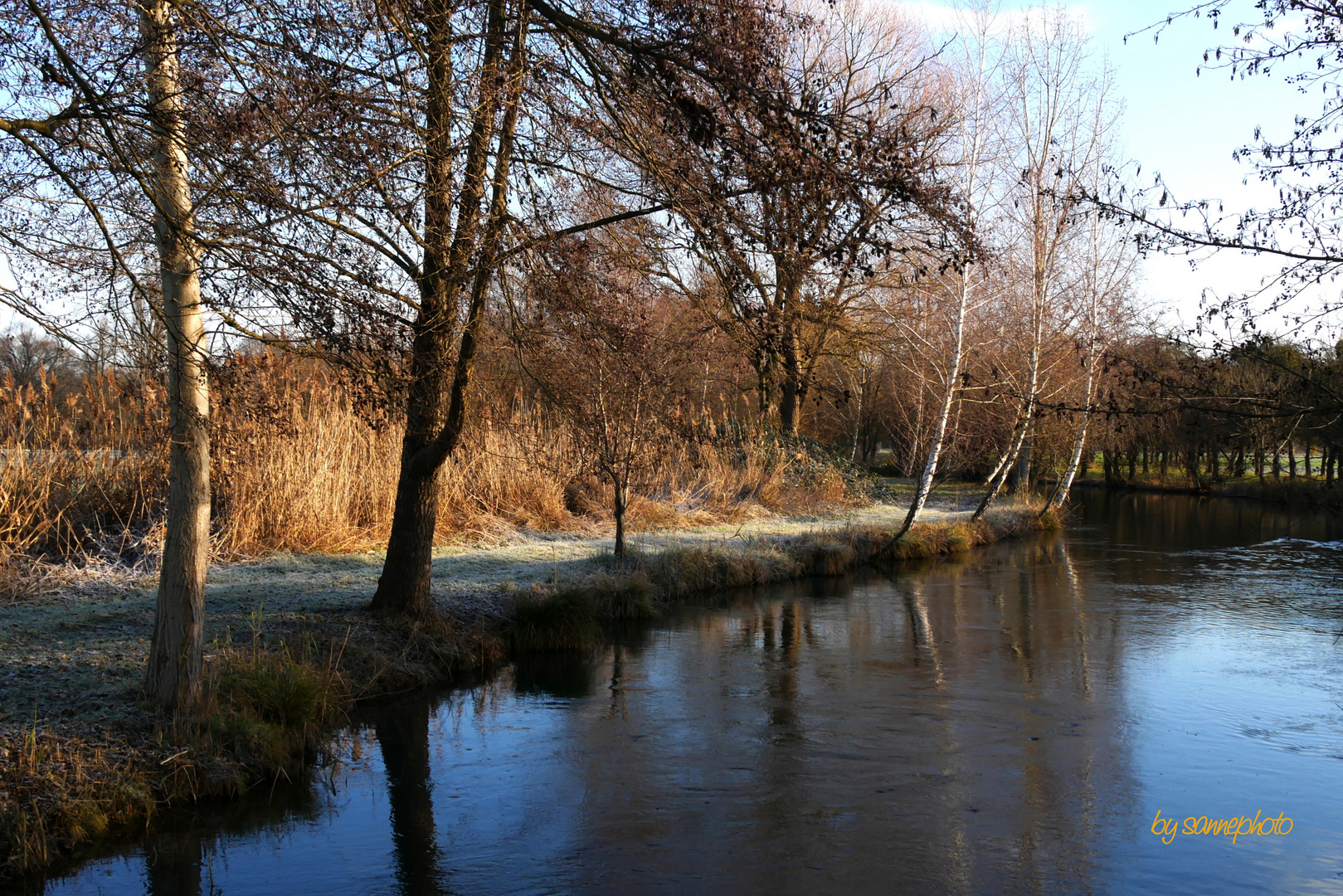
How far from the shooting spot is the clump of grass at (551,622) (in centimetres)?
948

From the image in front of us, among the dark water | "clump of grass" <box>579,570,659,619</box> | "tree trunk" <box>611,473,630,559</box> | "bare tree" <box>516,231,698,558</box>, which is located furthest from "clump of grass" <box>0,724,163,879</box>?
"tree trunk" <box>611,473,630,559</box>

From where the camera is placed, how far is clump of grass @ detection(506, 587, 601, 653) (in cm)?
948

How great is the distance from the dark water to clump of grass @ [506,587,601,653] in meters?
0.32

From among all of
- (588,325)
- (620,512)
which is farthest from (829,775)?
(620,512)

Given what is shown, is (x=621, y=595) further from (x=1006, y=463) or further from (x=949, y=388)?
(x=1006, y=463)

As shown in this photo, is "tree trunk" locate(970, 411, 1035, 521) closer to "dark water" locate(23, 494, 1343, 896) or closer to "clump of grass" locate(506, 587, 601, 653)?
"dark water" locate(23, 494, 1343, 896)

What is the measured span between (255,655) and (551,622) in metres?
3.36

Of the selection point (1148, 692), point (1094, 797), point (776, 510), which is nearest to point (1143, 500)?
point (776, 510)

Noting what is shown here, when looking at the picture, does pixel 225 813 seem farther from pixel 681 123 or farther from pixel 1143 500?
pixel 1143 500

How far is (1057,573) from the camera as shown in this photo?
15570 millimetres

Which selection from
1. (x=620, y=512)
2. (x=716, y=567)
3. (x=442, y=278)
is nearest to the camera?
(x=442, y=278)

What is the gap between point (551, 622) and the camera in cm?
959

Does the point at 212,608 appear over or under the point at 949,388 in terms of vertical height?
under

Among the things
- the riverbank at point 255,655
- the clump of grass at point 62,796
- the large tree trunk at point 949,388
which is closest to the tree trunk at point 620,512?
the riverbank at point 255,655
